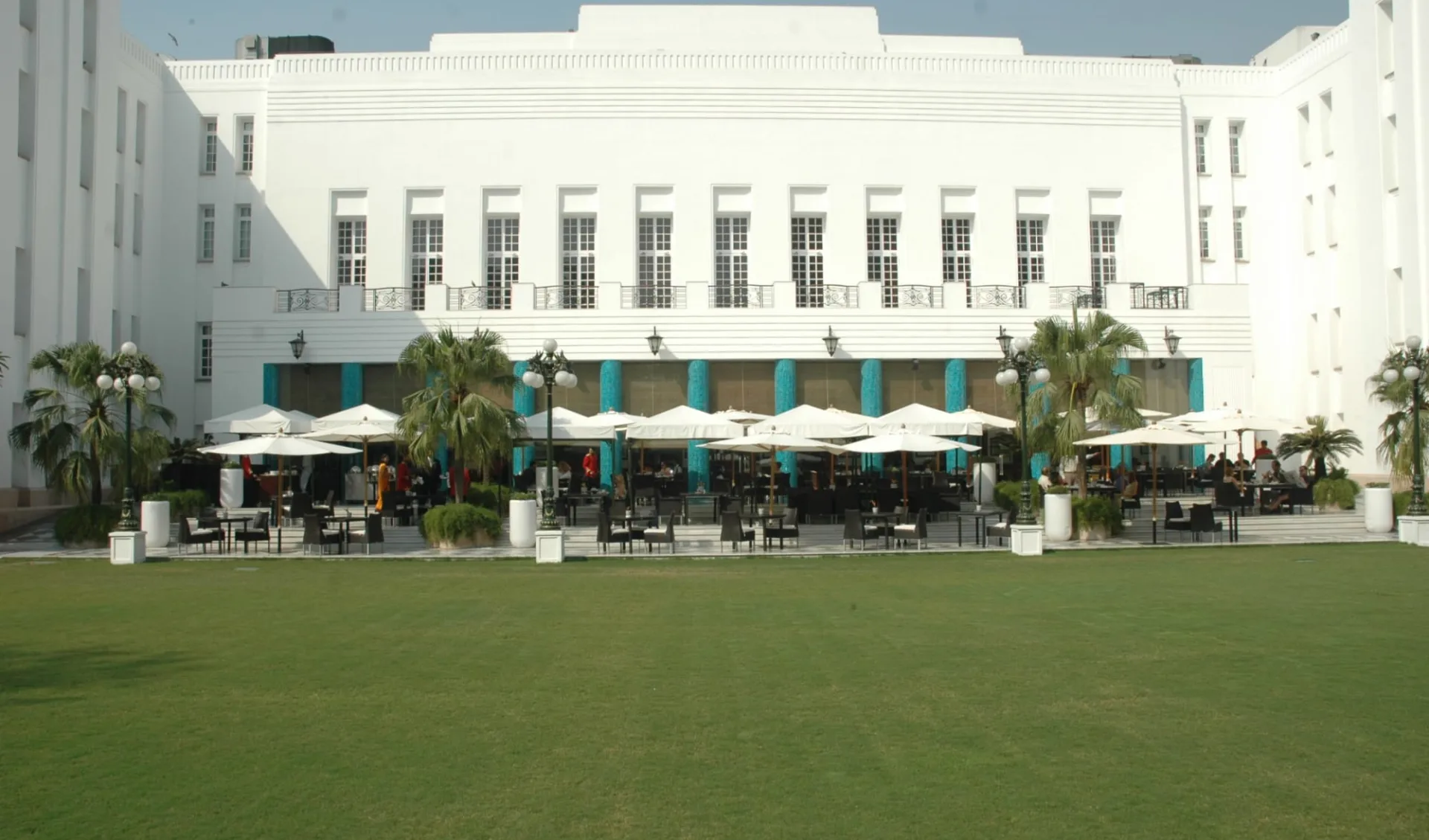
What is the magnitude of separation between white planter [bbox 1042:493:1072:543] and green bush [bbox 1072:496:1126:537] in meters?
0.44

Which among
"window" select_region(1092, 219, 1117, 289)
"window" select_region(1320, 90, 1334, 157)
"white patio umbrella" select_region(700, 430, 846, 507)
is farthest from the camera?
"window" select_region(1092, 219, 1117, 289)

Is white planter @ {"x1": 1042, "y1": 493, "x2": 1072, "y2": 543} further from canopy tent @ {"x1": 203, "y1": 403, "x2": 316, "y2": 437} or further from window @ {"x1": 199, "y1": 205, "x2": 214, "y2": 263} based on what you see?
window @ {"x1": 199, "y1": 205, "x2": 214, "y2": 263}

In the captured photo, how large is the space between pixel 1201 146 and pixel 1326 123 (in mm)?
3806

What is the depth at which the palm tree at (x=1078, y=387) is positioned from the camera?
2372 cm

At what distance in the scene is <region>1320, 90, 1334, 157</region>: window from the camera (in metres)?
38.2

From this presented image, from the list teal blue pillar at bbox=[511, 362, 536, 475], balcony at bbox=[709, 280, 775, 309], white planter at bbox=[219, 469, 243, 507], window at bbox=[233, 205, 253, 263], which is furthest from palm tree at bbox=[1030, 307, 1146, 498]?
window at bbox=[233, 205, 253, 263]

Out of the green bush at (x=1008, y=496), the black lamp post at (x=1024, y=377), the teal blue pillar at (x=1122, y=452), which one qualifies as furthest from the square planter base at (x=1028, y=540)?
A: the teal blue pillar at (x=1122, y=452)

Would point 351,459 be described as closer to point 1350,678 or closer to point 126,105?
point 126,105

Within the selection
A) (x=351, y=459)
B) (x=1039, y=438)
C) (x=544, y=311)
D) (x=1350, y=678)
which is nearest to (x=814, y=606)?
(x=1350, y=678)

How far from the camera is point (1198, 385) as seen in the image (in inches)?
1458

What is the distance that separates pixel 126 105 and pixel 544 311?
46.4ft

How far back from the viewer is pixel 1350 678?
951 cm

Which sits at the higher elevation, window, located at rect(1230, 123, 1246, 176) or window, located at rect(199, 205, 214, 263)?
window, located at rect(1230, 123, 1246, 176)

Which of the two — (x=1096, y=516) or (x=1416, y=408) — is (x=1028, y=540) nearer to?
(x=1096, y=516)
